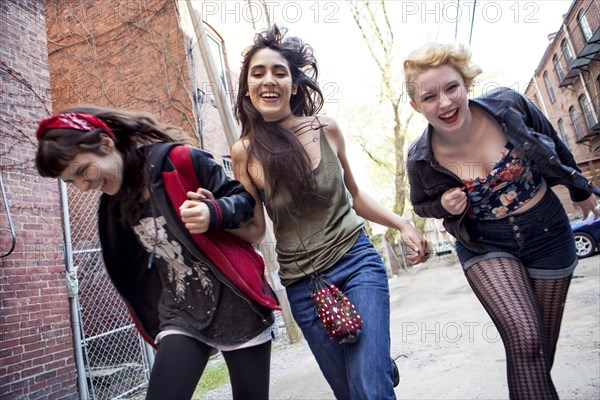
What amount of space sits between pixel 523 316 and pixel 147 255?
1839 mm

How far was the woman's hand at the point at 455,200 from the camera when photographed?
2.36 m

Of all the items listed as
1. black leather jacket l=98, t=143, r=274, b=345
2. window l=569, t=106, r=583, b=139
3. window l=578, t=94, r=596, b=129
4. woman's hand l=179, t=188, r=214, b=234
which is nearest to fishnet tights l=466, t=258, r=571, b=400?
black leather jacket l=98, t=143, r=274, b=345

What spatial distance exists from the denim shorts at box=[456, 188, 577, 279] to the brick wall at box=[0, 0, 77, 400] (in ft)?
15.3

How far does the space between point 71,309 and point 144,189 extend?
4.24 m

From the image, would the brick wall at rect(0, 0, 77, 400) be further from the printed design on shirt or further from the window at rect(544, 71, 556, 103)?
the window at rect(544, 71, 556, 103)

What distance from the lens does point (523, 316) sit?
2215 mm

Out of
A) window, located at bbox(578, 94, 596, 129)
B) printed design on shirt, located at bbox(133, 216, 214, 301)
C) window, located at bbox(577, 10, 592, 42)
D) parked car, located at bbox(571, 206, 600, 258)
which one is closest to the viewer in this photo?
printed design on shirt, located at bbox(133, 216, 214, 301)

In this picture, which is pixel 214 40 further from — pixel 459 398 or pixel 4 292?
pixel 459 398

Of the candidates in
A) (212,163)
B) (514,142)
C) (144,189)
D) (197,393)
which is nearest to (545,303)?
(514,142)

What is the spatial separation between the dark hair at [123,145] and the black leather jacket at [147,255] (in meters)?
0.08

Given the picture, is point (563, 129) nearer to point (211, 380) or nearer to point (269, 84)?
point (211, 380)

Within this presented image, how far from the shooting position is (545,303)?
7.96ft

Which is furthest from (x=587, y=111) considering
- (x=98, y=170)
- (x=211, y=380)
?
(x=98, y=170)

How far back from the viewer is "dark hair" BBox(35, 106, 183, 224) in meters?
1.84
